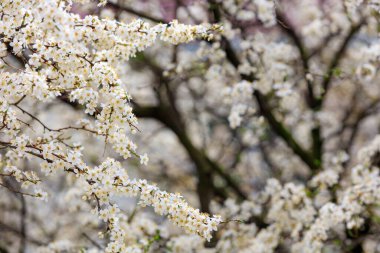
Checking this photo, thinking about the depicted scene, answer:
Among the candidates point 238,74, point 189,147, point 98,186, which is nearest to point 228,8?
point 238,74

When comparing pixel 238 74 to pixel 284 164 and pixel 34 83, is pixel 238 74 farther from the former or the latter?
pixel 34 83

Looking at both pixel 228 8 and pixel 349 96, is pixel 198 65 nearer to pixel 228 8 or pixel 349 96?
pixel 228 8

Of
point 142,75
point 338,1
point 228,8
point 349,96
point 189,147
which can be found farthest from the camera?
point 349,96

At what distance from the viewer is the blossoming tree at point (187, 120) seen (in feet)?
14.1

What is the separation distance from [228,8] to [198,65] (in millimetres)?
851

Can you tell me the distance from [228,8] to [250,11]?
0.37 meters

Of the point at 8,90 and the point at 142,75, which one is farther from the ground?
the point at 142,75

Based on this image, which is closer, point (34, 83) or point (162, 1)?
point (34, 83)

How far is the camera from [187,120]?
12398 millimetres

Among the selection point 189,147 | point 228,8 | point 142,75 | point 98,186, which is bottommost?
point 98,186

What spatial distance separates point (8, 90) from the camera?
13.7 ft

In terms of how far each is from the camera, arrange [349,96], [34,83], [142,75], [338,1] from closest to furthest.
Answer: [34,83]
[338,1]
[142,75]
[349,96]

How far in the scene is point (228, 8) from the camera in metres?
8.12

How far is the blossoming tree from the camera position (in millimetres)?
4293
